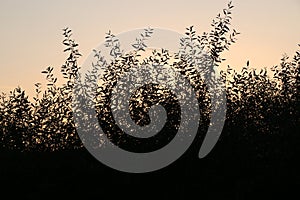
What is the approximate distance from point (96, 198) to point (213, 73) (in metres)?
3.69

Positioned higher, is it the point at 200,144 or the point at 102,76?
the point at 102,76

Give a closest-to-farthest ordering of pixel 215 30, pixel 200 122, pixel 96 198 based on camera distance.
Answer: pixel 96 198 → pixel 200 122 → pixel 215 30

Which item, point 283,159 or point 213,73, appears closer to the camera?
point 283,159

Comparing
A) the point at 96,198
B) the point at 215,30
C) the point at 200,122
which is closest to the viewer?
→ the point at 96,198

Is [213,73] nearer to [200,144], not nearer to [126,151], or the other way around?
[200,144]

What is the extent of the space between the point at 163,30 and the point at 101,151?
3280mm

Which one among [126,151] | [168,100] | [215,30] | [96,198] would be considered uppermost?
[215,30]

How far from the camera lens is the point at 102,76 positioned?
1329 centimetres

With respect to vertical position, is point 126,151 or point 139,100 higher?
point 139,100

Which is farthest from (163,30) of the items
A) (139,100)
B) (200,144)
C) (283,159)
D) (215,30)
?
(283,159)

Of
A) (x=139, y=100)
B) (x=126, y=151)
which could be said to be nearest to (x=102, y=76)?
(x=139, y=100)

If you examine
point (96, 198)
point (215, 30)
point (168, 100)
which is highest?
point (215, 30)

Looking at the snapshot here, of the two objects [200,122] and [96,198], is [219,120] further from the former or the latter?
[96,198]

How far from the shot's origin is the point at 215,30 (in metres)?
13.8
